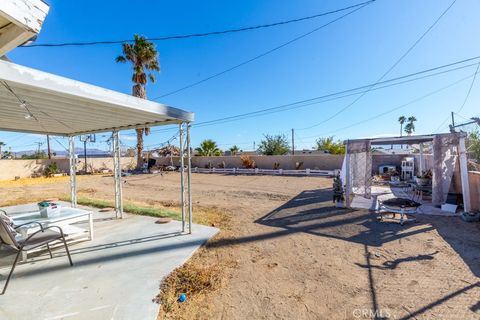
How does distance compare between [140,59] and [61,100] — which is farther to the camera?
[140,59]

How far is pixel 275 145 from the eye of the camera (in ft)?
81.6

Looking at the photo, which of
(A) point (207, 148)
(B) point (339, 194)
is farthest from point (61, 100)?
(A) point (207, 148)

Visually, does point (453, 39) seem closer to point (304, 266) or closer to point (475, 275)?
point (475, 275)

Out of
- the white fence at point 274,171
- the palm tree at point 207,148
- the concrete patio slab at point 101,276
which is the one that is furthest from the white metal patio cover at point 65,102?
the palm tree at point 207,148

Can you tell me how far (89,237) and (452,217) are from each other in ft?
29.6

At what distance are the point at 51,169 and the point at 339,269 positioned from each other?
2492 cm

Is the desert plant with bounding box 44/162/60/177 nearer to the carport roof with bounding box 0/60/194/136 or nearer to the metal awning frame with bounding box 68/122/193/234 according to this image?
the metal awning frame with bounding box 68/122/193/234

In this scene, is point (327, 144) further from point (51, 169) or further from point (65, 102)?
point (51, 169)

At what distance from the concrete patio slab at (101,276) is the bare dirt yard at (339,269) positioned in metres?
0.42

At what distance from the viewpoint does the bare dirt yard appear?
2675 millimetres

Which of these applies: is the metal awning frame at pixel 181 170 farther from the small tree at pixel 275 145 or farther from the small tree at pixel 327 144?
→ the small tree at pixel 327 144

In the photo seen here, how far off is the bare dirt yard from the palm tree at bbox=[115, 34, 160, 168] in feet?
59.8

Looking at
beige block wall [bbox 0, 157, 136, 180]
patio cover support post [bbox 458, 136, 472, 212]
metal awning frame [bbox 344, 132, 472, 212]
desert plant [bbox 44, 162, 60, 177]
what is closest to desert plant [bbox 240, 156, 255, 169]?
beige block wall [bbox 0, 157, 136, 180]

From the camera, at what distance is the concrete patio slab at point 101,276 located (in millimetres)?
2576
